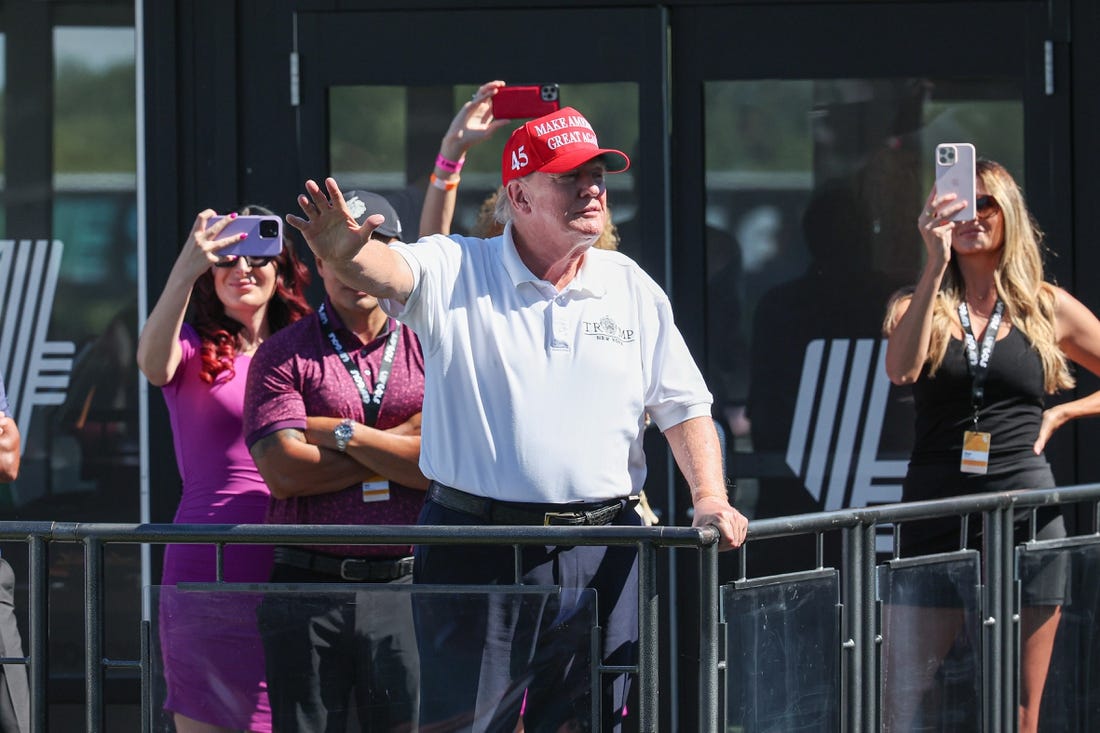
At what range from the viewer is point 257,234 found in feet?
13.7

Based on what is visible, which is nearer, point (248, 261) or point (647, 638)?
point (647, 638)

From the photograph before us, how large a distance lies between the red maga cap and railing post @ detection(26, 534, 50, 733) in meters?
1.38

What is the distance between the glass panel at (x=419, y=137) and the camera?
5.50 metres

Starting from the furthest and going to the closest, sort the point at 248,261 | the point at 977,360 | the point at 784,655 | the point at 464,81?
the point at 464,81, the point at 977,360, the point at 248,261, the point at 784,655

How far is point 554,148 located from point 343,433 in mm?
1056

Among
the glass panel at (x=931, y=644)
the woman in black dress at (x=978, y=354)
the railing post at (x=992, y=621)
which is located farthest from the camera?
the woman in black dress at (x=978, y=354)

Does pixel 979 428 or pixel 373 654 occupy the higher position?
pixel 979 428

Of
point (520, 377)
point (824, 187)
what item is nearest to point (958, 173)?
point (824, 187)

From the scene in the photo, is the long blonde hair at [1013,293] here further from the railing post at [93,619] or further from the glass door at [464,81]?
the railing post at [93,619]

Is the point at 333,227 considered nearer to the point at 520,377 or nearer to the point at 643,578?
the point at 520,377

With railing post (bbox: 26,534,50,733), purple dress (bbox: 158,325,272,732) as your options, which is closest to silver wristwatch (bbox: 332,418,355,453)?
purple dress (bbox: 158,325,272,732)

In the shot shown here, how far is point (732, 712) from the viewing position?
332 centimetres

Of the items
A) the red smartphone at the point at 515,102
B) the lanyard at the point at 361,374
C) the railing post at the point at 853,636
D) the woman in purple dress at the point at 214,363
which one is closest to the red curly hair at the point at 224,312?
the woman in purple dress at the point at 214,363

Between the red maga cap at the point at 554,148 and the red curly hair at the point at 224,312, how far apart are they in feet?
3.78
